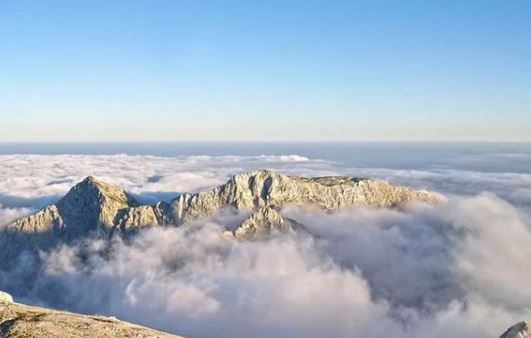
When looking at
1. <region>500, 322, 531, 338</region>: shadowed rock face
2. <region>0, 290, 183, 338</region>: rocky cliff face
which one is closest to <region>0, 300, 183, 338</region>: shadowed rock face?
<region>0, 290, 183, 338</region>: rocky cliff face

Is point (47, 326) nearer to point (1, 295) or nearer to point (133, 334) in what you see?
point (133, 334)

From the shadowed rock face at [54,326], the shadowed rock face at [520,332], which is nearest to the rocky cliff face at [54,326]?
the shadowed rock face at [54,326]

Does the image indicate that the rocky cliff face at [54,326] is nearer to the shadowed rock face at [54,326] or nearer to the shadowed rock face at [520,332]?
the shadowed rock face at [54,326]

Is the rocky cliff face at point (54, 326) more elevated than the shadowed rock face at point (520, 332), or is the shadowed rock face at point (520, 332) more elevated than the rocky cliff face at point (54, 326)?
the rocky cliff face at point (54, 326)

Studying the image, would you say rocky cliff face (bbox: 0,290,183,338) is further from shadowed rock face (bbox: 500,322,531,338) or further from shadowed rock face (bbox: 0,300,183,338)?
shadowed rock face (bbox: 500,322,531,338)

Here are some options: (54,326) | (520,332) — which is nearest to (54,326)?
(54,326)

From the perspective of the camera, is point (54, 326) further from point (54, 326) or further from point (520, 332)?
point (520, 332)

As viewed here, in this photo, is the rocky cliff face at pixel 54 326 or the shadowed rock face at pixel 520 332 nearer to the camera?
the rocky cliff face at pixel 54 326

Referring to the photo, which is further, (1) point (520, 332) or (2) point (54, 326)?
(1) point (520, 332)

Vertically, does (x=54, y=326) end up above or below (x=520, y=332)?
above
